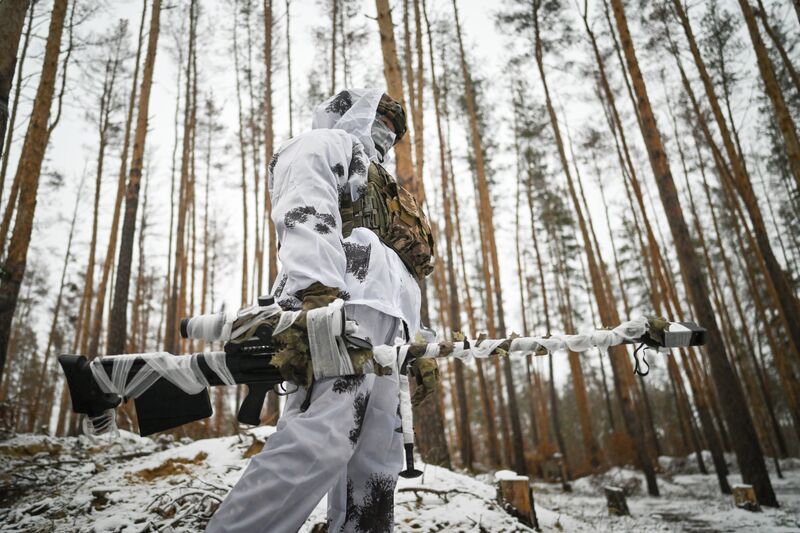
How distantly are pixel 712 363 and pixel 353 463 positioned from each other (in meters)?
6.75

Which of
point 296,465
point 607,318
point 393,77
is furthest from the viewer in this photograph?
point 607,318

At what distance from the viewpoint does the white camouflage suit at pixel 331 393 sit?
1122 millimetres

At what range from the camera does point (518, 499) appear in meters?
3.51

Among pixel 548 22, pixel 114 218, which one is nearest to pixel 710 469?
pixel 548 22

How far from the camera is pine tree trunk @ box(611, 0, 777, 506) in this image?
602 centimetres

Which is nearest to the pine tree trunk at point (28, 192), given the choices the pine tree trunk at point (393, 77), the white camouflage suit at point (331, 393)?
the white camouflage suit at point (331, 393)

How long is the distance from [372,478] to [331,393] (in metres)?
0.49

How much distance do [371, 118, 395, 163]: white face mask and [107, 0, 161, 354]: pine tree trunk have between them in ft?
22.8

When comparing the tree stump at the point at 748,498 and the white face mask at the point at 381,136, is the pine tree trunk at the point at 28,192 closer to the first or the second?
the white face mask at the point at 381,136

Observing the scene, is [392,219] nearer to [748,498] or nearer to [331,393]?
[331,393]

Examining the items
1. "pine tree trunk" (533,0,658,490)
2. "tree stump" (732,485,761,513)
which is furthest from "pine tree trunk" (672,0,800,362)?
"tree stump" (732,485,761,513)

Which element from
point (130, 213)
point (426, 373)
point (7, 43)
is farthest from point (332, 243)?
point (130, 213)

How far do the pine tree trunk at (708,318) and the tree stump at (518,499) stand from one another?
14.1 feet

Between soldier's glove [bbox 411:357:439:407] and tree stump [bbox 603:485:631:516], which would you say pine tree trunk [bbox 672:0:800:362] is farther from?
soldier's glove [bbox 411:357:439:407]
